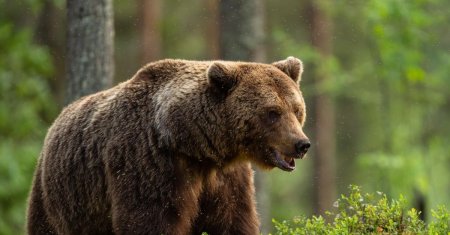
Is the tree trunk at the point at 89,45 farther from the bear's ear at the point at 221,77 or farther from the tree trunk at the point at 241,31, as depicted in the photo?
the bear's ear at the point at 221,77

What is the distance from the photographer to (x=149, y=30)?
22141 millimetres

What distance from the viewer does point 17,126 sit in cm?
2031

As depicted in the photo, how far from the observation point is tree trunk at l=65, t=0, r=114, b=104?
10320mm

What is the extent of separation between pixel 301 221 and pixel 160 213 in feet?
3.54

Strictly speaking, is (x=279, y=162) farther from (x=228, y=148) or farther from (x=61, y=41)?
(x=61, y=41)

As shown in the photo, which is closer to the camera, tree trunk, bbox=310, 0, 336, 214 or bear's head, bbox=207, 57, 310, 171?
bear's head, bbox=207, 57, 310, 171

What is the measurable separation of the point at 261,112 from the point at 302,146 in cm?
42

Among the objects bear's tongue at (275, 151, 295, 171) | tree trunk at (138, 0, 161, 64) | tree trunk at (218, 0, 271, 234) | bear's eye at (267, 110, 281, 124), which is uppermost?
bear's eye at (267, 110, 281, 124)

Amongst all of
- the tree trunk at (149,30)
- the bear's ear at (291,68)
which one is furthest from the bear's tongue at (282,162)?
the tree trunk at (149,30)

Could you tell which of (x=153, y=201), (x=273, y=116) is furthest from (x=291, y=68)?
(x=153, y=201)

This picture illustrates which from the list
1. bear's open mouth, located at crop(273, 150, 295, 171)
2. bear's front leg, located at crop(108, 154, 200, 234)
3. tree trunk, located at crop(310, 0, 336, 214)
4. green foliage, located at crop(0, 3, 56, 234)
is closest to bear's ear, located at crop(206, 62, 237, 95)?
bear's open mouth, located at crop(273, 150, 295, 171)

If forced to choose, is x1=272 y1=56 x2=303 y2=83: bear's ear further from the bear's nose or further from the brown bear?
the bear's nose

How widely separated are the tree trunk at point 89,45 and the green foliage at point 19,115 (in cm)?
895

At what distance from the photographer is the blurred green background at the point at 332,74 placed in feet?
63.4
